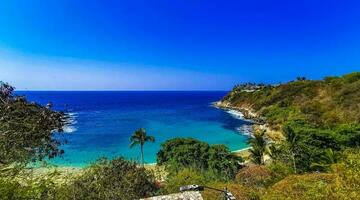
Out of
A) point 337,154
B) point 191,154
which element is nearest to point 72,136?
point 191,154

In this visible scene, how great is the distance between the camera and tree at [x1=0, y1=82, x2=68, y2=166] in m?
11.8

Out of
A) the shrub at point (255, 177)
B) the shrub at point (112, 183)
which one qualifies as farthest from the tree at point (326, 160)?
the shrub at point (112, 183)

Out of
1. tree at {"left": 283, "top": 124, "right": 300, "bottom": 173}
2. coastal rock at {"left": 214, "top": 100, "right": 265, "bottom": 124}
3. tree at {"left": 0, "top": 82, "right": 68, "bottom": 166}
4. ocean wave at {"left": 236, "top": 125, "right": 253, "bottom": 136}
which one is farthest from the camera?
coastal rock at {"left": 214, "top": 100, "right": 265, "bottom": 124}

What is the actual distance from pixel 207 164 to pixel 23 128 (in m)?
38.7

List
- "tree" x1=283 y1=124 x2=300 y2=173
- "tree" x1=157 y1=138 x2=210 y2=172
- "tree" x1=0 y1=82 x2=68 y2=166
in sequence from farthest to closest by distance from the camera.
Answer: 1. "tree" x1=157 y1=138 x2=210 y2=172
2. "tree" x1=283 y1=124 x2=300 y2=173
3. "tree" x1=0 y1=82 x2=68 y2=166

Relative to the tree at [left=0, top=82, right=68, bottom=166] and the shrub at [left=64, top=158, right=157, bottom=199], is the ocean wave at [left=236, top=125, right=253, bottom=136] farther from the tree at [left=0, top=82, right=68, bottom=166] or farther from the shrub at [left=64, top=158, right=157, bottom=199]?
the tree at [left=0, top=82, right=68, bottom=166]

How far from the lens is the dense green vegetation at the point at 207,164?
Result: 12.6 metres

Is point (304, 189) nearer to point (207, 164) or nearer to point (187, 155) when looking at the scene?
point (207, 164)

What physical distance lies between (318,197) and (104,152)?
5397 cm

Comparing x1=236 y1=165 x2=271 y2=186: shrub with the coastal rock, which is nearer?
x1=236 y1=165 x2=271 y2=186: shrub

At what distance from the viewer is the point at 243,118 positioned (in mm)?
115812

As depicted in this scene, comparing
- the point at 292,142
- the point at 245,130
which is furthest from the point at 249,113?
the point at 292,142

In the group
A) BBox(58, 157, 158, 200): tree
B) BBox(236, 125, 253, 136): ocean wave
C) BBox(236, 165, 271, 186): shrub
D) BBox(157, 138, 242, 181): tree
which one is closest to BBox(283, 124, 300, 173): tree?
BBox(157, 138, 242, 181): tree

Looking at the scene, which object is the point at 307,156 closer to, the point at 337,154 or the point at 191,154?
the point at 337,154
